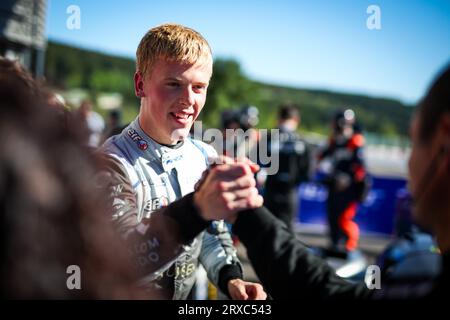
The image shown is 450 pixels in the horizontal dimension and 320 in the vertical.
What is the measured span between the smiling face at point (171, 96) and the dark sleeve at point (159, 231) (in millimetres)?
300

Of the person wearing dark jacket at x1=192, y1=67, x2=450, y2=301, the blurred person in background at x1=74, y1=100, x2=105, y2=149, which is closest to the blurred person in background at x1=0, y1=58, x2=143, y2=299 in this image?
the blurred person in background at x1=74, y1=100, x2=105, y2=149

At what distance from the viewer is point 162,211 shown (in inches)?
39.8

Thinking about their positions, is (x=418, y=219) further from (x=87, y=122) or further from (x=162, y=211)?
(x=87, y=122)

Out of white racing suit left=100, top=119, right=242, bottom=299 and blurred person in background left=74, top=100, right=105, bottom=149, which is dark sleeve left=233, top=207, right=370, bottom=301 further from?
blurred person in background left=74, top=100, right=105, bottom=149

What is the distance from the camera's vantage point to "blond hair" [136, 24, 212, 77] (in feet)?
4.52

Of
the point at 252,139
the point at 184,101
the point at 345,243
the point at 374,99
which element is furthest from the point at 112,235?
the point at 374,99

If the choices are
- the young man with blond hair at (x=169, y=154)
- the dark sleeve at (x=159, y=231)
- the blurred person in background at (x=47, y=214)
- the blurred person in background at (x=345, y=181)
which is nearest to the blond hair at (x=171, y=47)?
the young man with blond hair at (x=169, y=154)

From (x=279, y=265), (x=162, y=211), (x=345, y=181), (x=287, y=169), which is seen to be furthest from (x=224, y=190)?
(x=345, y=181)

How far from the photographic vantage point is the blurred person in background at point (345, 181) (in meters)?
5.99

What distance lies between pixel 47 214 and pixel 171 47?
36.2 inches

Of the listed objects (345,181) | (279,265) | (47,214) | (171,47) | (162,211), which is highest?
(171,47)

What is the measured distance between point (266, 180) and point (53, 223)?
16.8ft

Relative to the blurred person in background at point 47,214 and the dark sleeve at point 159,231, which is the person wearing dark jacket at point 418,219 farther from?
the blurred person in background at point 47,214

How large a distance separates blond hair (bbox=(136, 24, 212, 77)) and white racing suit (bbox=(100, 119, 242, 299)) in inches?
8.2
